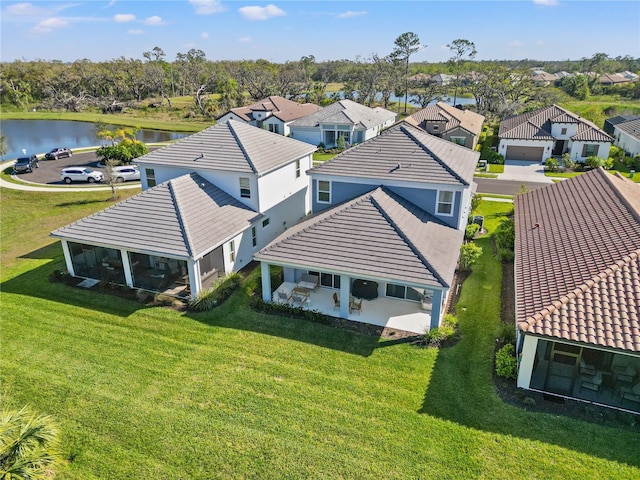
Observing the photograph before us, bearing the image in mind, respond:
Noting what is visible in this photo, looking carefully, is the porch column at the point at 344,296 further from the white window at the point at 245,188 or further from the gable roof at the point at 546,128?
the gable roof at the point at 546,128

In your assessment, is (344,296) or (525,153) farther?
(525,153)

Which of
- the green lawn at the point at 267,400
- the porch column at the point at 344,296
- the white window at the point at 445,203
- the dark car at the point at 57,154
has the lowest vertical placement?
the green lawn at the point at 267,400

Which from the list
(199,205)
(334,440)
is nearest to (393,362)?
(334,440)

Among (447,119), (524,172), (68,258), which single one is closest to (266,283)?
(68,258)

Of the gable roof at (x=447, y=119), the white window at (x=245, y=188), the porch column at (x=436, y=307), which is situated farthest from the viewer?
the gable roof at (x=447, y=119)

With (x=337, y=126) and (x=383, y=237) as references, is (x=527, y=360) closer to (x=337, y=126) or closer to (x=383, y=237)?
(x=383, y=237)

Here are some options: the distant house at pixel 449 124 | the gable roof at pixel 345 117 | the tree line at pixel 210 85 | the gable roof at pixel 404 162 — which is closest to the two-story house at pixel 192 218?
the gable roof at pixel 404 162

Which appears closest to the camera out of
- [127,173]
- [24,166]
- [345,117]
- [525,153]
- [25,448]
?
[25,448]
